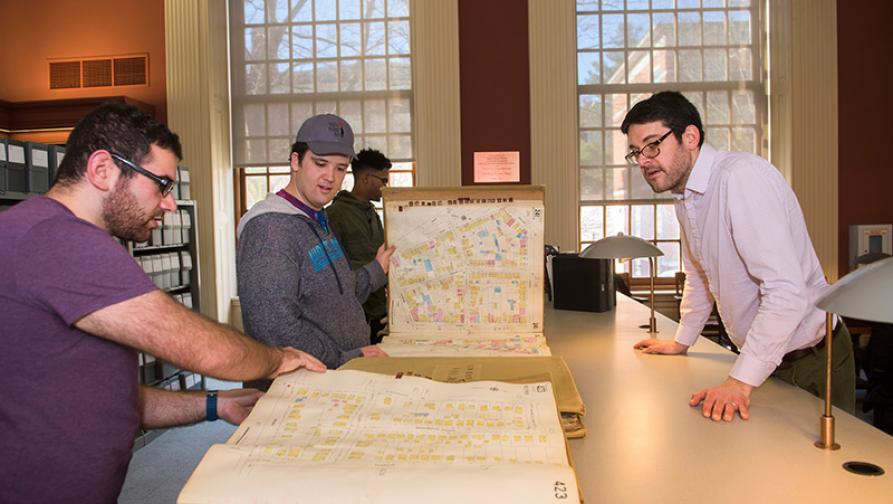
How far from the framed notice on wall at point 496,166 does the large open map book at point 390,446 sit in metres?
5.19

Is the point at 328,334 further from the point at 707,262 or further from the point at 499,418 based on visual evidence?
the point at 707,262

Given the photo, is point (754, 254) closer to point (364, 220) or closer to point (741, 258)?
point (741, 258)

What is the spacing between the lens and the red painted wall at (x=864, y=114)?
6.19 m

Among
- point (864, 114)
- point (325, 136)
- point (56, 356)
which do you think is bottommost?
point (56, 356)

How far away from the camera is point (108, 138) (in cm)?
114

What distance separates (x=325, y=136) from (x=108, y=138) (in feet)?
2.84

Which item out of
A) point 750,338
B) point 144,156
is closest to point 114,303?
point 144,156

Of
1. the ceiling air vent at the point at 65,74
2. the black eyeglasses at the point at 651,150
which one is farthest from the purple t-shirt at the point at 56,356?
the ceiling air vent at the point at 65,74

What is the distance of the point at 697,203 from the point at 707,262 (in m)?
0.17

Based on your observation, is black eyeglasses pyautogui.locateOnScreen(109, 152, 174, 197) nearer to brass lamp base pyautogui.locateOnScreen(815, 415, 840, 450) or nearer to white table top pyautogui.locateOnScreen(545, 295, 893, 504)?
white table top pyautogui.locateOnScreen(545, 295, 893, 504)

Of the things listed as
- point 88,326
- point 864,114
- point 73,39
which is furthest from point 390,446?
point 73,39

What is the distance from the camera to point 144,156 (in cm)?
116

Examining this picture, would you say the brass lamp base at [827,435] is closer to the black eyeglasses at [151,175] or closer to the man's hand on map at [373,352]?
the man's hand on map at [373,352]

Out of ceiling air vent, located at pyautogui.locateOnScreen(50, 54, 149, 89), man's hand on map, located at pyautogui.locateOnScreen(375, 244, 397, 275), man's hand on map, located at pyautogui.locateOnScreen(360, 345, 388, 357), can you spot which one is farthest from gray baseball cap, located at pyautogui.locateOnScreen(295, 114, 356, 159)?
ceiling air vent, located at pyautogui.locateOnScreen(50, 54, 149, 89)
